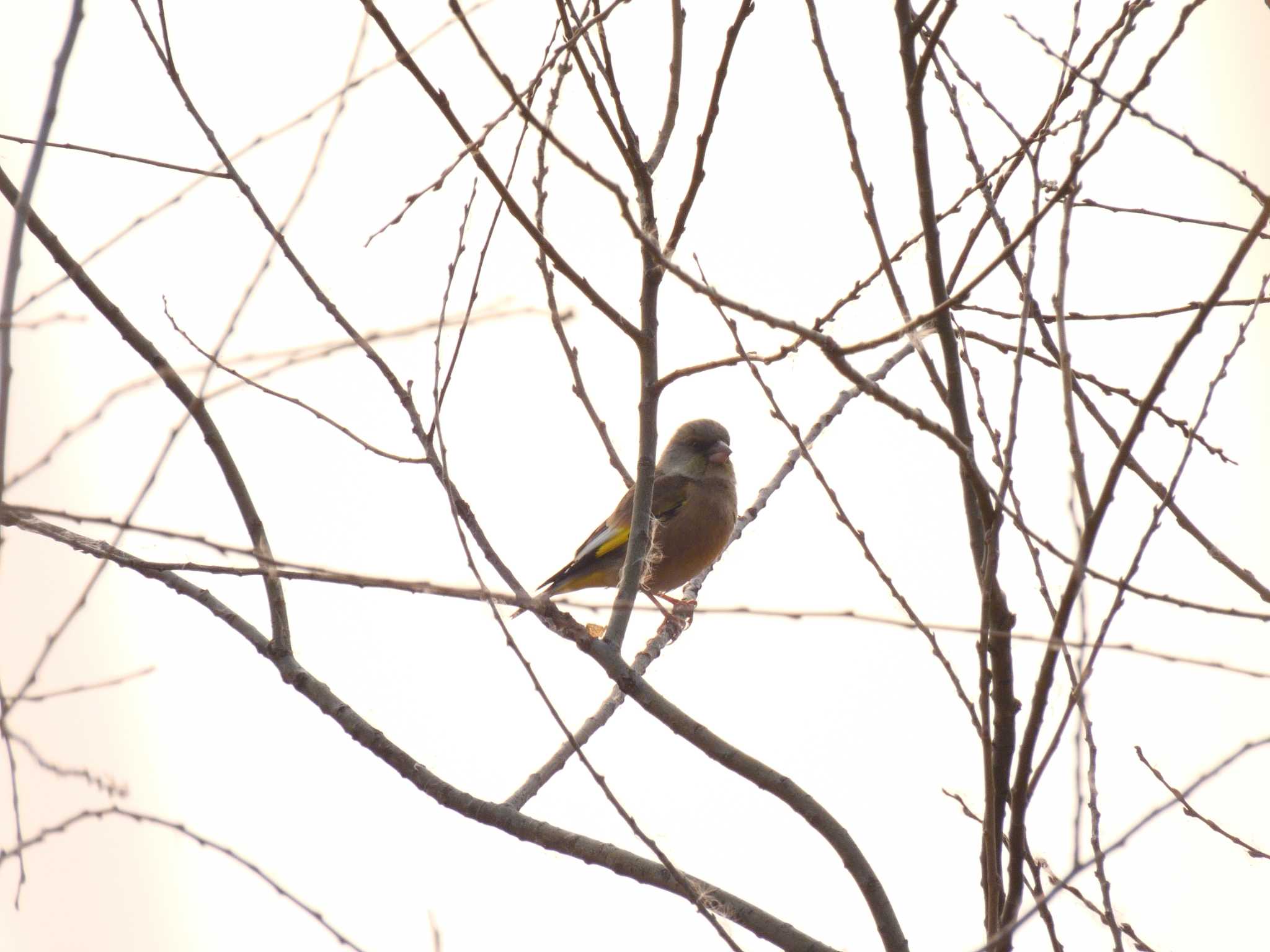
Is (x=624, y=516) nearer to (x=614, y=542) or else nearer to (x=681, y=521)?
(x=614, y=542)

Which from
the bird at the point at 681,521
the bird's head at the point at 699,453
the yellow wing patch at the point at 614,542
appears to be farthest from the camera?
the bird's head at the point at 699,453

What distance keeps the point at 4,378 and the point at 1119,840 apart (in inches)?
66.2

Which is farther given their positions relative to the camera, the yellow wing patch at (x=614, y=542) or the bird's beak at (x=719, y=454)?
the bird's beak at (x=719, y=454)

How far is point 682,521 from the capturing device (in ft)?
21.5

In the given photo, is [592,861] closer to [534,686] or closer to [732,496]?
[534,686]

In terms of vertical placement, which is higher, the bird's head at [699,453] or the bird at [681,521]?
the bird's head at [699,453]

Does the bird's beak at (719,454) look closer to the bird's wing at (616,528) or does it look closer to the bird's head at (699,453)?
the bird's head at (699,453)

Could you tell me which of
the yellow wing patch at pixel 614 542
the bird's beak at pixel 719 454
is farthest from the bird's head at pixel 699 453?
the yellow wing patch at pixel 614 542

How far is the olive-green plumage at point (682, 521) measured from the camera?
255 inches

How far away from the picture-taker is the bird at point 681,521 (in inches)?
255

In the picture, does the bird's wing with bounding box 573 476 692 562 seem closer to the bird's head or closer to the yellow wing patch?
the yellow wing patch

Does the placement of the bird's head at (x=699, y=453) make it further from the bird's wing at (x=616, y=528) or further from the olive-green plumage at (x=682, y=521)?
the bird's wing at (x=616, y=528)

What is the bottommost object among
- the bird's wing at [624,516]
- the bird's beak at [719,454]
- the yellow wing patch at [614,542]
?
the yellow wing patch at [614,542]

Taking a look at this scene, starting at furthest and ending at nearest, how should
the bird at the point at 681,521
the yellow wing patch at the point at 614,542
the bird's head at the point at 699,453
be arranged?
the bird's head at the point at 699,453 → the yellow wing patch at the point at 614,542 → the bird at the point at 681,521
